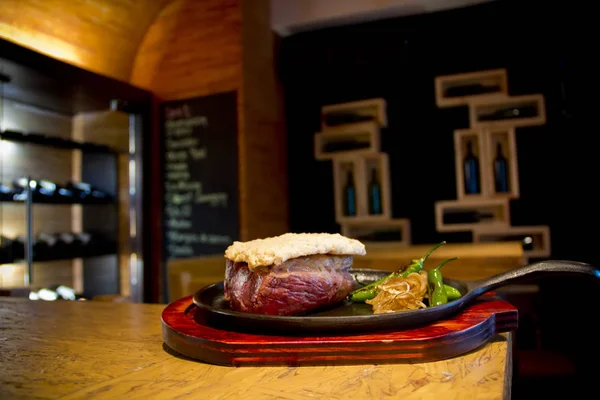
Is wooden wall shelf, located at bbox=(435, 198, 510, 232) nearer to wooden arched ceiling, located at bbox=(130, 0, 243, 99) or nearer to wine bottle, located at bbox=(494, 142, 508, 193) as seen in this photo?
wine bottle, located at bbox=(494, 142, 508, 193)

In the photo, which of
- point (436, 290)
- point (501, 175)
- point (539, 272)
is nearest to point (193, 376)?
point (436, 290)

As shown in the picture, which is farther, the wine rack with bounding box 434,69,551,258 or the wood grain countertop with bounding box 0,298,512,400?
the wine rack with bounding box 434,69,551,258

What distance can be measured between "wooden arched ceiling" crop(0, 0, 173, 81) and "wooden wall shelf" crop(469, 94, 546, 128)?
316 centimetres

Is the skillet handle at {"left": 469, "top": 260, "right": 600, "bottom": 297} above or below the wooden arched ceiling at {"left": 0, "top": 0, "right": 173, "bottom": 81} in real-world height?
below

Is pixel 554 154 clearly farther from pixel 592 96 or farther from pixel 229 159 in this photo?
pixel 229 159

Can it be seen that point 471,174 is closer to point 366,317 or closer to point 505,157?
point 505,157

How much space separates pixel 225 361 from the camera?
2.83ft

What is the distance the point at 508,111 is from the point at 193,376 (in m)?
4.20

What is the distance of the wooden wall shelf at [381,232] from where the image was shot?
448 cm

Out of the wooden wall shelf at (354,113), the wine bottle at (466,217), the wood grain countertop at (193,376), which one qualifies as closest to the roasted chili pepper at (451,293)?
the wood grain countertop at (193,376)

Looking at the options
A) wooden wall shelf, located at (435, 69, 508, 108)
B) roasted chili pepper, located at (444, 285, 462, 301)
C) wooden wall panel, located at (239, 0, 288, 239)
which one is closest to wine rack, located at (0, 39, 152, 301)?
wooden wall panel, located at (239, 0, 288, 239)

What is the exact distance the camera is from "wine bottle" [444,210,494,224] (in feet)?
14.2

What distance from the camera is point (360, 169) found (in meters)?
4.62

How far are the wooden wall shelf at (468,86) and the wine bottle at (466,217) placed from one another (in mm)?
1013
